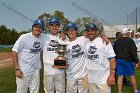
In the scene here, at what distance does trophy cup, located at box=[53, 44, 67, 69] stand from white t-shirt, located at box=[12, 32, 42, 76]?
494 millimetres

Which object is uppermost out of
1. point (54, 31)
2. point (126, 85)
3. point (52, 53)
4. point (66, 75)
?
point (54, 31)

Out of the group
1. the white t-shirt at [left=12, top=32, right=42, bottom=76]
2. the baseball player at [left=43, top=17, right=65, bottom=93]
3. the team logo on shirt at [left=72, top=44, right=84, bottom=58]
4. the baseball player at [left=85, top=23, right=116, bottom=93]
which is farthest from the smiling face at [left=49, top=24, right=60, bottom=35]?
the baseball player at [left=85, top=23, right=116, bottom=93]

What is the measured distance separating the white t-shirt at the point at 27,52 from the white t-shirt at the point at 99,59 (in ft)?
4.33

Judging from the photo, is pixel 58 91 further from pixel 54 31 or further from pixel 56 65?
pixel 54 31

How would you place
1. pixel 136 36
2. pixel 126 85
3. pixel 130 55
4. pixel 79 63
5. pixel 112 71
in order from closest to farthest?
pixel 112 71
pixel 79 63
pixel 130 55
pixel 126 85
pixel 136 36

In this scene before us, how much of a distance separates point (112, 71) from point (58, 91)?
1.72 metres

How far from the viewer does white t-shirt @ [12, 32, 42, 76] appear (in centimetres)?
696

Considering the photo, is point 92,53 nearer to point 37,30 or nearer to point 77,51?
point 77,51

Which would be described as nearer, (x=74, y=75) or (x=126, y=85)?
(x=74, y=75)

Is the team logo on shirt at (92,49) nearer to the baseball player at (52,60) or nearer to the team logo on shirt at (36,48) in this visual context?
the baseball player at (52,60)

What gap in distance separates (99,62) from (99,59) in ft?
0.21

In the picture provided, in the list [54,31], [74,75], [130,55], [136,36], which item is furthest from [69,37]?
[136,36]

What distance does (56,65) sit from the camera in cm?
706

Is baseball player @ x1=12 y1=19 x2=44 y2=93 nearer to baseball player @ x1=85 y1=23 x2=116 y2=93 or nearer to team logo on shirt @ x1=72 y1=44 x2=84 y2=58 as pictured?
team logo on shirt @ x1=72 y1=44 x2=84 y2=58
